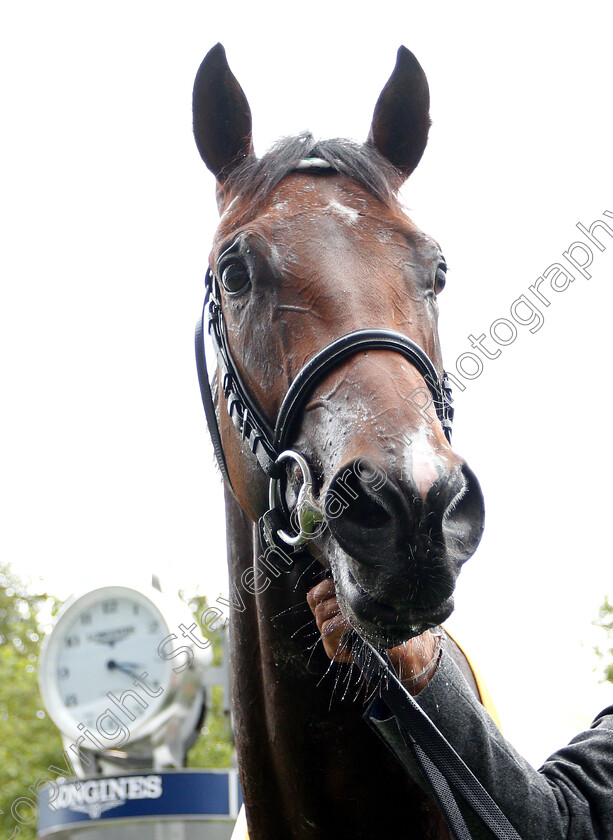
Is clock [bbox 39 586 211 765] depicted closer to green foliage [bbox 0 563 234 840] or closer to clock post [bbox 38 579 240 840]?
clock post [bbox 38 579 240 840]

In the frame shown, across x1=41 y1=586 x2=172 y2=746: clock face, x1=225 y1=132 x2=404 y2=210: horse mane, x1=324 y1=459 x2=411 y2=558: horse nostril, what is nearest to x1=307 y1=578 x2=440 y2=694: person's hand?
x1=324 y1=459 x2=411 y2=558: horse nostril

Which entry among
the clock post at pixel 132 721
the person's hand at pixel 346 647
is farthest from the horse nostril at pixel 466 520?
the clock post at pixel 132 721

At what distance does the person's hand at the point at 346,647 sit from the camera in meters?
2.13

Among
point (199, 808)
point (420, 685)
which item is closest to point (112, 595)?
point (199, 808)

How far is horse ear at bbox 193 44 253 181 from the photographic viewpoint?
9.52 ft

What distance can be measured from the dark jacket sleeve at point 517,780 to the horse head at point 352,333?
440mm

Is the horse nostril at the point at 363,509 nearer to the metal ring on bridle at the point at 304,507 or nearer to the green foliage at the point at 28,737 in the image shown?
the metal ring on bridle at the point at 304,507

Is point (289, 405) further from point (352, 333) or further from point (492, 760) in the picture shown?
point (492, 760)

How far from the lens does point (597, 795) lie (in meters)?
2.26

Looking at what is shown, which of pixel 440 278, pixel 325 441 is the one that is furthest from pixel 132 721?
pixel 325 441

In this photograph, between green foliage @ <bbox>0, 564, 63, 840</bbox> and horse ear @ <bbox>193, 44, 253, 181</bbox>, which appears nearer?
horse ear @ <bbox>193, 44, 253, 181</bbox>

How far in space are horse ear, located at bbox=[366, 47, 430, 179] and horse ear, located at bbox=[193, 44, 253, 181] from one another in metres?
0.48

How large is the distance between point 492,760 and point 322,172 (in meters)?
1.85

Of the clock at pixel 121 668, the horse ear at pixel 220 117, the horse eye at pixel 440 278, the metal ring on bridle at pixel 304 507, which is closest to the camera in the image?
the metal ring on bridle at pixel 304 507
